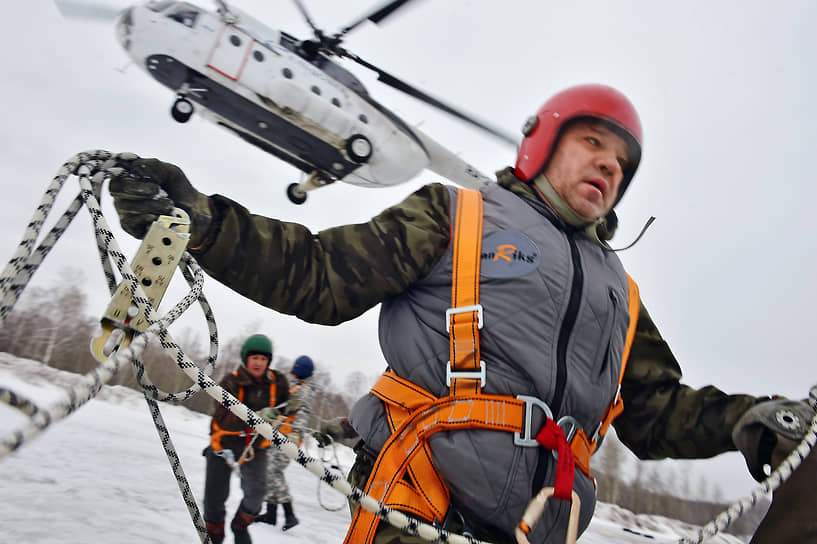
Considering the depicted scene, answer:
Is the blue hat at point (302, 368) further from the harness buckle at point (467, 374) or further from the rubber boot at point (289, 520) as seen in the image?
the harness buckle at point (467, 374)

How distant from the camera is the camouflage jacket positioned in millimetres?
1106

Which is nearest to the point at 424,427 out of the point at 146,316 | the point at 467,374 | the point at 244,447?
the point at 467,374

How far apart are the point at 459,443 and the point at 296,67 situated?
9.24 metres

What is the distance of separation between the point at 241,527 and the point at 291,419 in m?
0.91

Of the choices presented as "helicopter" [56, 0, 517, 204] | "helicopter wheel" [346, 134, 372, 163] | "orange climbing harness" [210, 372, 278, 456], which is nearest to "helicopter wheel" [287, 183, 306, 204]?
"helicopter" [56, 0, 517, 204]

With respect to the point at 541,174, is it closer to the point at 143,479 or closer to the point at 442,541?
the point at 442,541

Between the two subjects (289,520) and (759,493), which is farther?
(289,520)

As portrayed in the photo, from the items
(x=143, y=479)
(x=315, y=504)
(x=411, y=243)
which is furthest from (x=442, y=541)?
(x=315, y=504)

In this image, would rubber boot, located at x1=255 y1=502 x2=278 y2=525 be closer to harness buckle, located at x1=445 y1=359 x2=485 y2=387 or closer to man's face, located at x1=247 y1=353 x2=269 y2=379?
man's face, located at x1=247 y1=353 x2=269 y2=379

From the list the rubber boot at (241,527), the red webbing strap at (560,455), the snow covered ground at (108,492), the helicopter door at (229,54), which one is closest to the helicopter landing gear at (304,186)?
the helicopter door at (229,54)

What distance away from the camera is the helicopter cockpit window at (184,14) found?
8.53m

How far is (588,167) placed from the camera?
1.68 metres

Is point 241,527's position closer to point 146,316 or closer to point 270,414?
point 270,414

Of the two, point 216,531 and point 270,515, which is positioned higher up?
point 216,531
